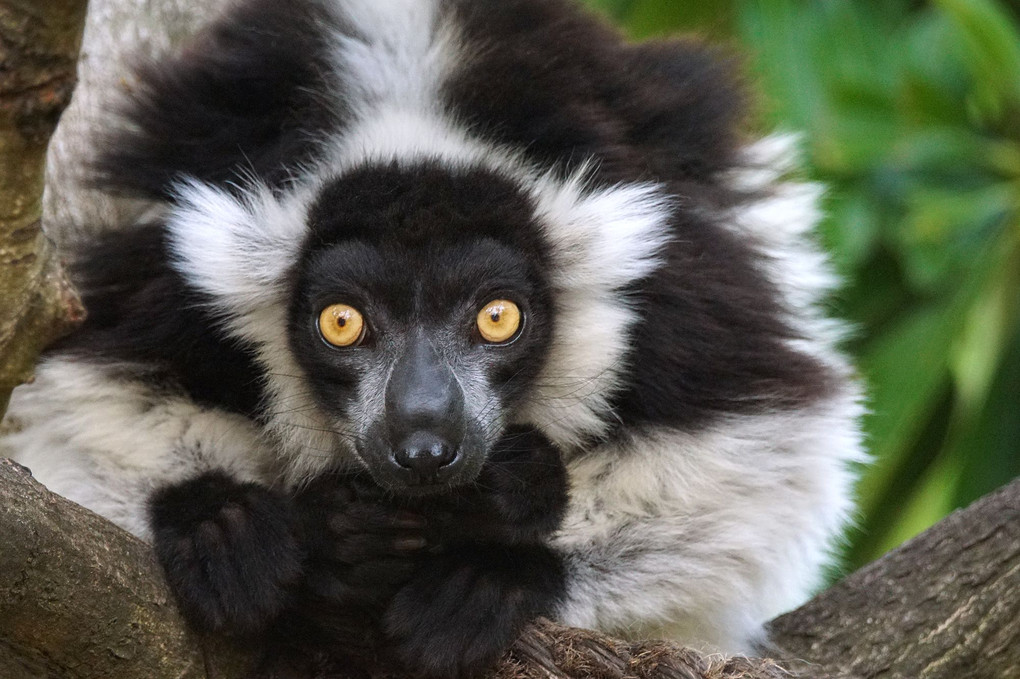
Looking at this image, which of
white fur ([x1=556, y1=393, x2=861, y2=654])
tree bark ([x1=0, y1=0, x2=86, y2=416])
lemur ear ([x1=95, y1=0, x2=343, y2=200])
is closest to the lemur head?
lemur ear ([x1=95, y1=0, x2=343, y2=200])

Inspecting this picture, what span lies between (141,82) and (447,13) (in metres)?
0.89

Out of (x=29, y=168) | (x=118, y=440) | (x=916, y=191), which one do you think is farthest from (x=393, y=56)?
(x=916, y=191)

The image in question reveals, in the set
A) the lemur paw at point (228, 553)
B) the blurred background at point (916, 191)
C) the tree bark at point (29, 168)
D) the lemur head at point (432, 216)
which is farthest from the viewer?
the blurred background at point (916, 191)

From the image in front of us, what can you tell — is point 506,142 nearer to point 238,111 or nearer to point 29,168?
point 238,111

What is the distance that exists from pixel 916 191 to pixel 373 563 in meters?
4.12

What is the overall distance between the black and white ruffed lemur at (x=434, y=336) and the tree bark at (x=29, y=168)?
990 mm

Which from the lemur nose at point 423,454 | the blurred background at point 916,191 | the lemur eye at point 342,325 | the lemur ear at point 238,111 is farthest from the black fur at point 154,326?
the blurred background at point 916,191

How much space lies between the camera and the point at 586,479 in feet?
11.5

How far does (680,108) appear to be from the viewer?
363 cm

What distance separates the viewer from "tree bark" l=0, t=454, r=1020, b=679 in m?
2.54

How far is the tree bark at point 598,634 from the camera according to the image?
254 cm

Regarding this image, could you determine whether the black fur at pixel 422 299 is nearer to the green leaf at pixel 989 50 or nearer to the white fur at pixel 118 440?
the white fur at pixel 118 440

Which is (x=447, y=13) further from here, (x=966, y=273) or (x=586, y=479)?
(x=966, y=273)

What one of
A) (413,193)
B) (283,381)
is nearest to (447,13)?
(413,193)
